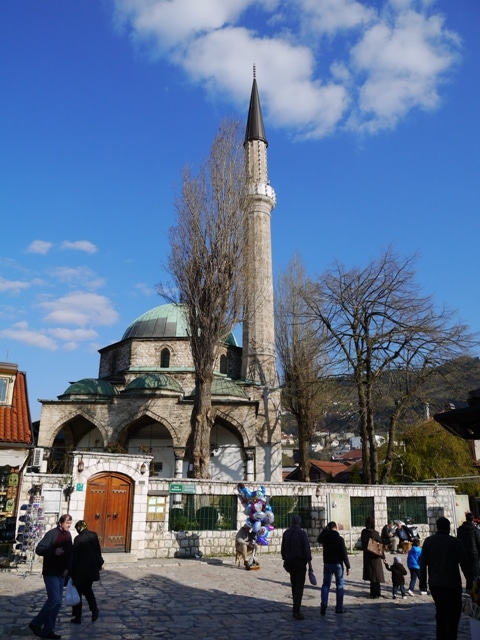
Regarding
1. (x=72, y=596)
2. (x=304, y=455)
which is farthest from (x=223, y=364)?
(x=72, y=596)

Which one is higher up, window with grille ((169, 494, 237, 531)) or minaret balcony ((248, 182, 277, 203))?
minaret balcony ((248, 182, 277, 203))

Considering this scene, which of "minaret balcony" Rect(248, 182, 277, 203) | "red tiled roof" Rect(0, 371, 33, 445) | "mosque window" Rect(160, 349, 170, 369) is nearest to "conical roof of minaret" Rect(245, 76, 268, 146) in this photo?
"minaret balcony" Rect(248, 182, 277, 203)

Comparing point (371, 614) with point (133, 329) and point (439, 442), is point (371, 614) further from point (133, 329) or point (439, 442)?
point (133, 329)

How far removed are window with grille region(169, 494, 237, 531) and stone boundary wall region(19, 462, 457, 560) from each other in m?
0.13

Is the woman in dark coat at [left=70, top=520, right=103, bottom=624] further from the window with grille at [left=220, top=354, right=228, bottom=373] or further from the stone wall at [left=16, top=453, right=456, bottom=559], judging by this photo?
the window with grille at [left=220, top=354, right=228, bottom=373]

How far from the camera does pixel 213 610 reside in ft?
24.1

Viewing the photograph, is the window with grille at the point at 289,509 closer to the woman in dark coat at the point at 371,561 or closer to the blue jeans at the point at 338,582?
the woman in dark coat at the point at 371,561

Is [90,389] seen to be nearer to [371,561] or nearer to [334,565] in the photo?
[371,561]

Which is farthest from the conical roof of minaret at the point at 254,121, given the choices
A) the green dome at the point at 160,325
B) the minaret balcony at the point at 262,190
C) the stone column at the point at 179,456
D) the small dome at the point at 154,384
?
the stone column at the point at 179,456

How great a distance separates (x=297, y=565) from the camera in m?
6.83

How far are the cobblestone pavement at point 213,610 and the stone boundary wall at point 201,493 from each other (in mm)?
1835

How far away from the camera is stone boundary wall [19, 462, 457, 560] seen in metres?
12.0

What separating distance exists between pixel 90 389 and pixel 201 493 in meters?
13.6

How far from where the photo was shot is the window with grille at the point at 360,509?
52.4 feet
